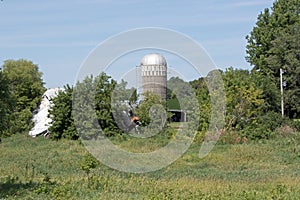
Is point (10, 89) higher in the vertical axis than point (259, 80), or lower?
lower

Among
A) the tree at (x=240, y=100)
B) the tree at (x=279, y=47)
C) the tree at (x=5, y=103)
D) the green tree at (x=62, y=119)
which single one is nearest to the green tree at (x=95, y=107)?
the green tree at (x=62, y=119)

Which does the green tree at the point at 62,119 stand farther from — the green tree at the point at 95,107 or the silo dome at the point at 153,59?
the silo dome at the point at 153,59

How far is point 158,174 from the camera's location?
2067 cm

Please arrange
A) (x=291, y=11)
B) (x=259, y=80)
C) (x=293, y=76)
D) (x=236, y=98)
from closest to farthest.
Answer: (x=236, y=98) → (x=259, y=80) → (x=293, y=76) → (x=291, y=11)

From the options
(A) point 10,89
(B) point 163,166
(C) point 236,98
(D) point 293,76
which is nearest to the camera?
(A) point 10,89

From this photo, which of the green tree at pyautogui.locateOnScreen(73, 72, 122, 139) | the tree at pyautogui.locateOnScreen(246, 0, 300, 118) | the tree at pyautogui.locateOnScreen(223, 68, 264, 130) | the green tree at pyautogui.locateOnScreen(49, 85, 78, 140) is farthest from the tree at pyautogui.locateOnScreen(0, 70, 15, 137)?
the tree at pyautogui.locateOnScreen(246, 0, 300, 118)

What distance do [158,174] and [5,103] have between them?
24.8ft

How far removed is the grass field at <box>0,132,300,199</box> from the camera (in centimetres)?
1348

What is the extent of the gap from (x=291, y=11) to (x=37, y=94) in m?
23.0

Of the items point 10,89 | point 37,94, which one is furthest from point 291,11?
point 10,89

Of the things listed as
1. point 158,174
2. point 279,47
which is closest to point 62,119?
point 158,174

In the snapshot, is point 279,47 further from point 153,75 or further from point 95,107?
point 95,107

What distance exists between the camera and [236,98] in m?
35.9

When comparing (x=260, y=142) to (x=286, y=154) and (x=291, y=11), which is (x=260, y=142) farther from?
(x=291, y=11)
